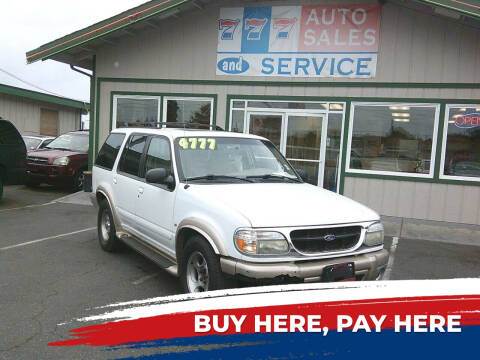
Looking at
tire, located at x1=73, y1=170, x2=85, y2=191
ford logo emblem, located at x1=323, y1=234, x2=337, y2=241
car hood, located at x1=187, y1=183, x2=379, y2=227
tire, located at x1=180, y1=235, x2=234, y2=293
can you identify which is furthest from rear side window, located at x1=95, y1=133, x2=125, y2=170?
tire, located at x1=73, y1=170, x2=85, y2=191

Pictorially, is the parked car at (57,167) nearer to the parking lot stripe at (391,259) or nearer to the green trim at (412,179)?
the green trim at (412,179)

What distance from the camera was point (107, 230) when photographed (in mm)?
6395

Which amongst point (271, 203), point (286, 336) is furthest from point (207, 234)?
point (286, 336)

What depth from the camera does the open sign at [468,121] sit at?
368 inches

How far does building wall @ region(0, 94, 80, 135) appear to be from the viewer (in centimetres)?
2120

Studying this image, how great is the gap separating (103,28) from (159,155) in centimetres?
661

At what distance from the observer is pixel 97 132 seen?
11.8 meters

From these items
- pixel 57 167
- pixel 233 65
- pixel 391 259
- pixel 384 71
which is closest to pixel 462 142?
pixel 384 71

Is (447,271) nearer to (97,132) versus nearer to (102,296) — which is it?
(102,296)

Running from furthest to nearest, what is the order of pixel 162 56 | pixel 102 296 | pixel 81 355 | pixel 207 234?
pixel 162 56 → pixel 102 296 → pixel 207 234 → pixel 81 355

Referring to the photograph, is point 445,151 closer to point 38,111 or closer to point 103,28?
point 103,28

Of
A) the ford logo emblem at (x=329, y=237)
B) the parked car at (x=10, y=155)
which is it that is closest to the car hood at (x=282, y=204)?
the ford logo emblem at (x=329, y=237)

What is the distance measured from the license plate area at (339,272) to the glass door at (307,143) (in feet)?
22.4

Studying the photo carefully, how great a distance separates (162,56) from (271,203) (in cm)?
837
